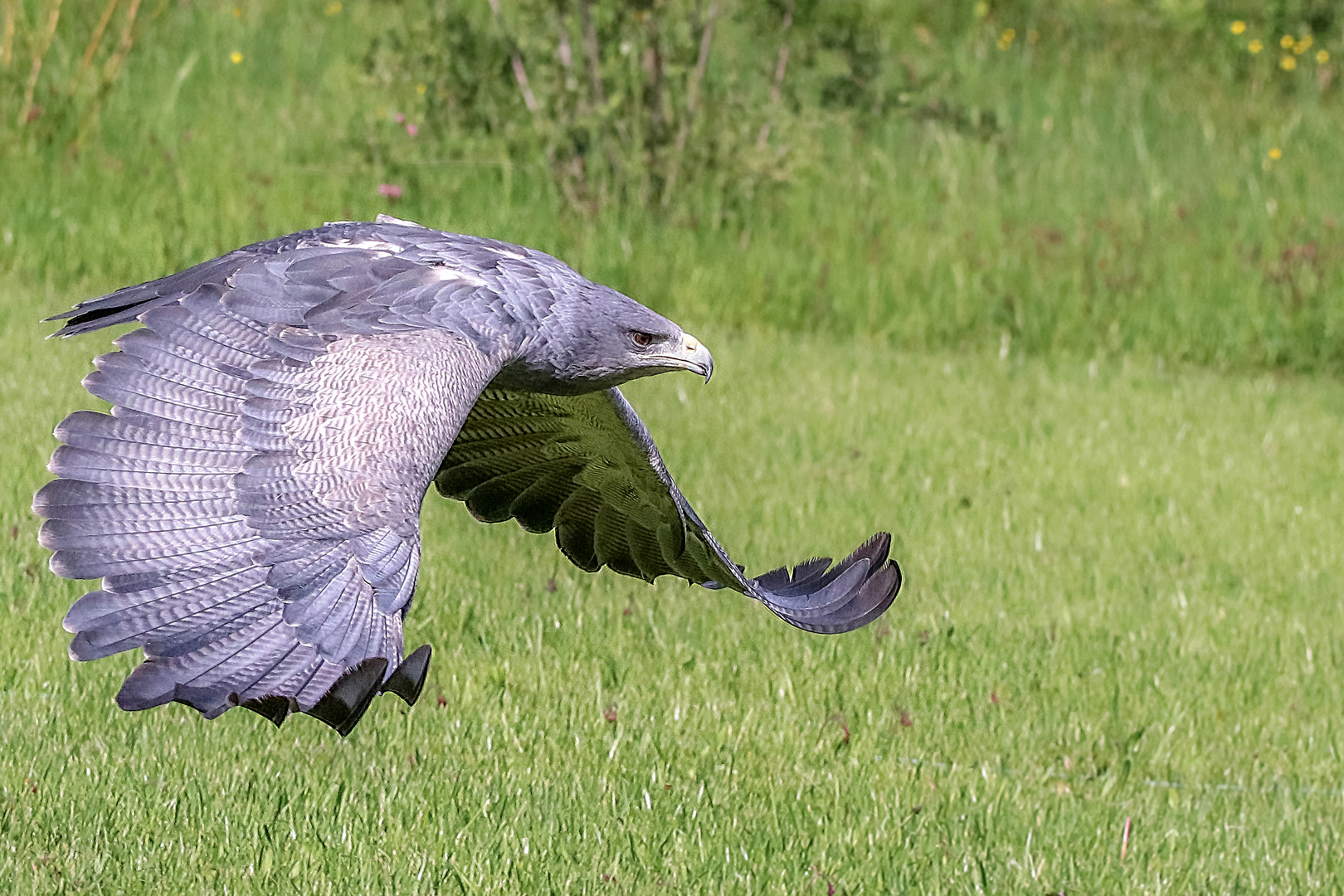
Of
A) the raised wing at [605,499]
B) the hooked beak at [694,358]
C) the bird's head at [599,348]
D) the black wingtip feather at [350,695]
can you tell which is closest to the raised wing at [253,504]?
the black wingtip feather at [350,695]

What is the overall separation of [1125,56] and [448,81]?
18.2 ft

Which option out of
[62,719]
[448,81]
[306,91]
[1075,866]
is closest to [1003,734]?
[1075,866]

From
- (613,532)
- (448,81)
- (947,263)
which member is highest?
(613,532)

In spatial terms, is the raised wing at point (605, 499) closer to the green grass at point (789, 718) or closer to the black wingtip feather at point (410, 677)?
the green grass at point (789, 718)

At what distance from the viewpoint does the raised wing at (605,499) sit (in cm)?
429

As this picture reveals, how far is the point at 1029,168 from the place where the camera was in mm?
11609

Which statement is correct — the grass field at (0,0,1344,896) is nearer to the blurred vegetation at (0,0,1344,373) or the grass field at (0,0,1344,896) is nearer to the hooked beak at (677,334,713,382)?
the blurred vegetation at (0,0,1344,373)

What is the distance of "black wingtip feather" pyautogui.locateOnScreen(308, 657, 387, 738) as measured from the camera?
3006mm

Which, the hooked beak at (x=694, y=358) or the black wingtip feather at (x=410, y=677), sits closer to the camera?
the black wingtip feather at (x=410, y=677)

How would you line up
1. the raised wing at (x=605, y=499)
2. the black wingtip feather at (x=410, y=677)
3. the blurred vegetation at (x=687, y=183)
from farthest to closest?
the blurred vegetation at (x=687, y=183) < the raised wing at (x=605, y=499) < the black wingtip feather at (x=410, y=677)

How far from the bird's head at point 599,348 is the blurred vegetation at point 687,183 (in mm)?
5451

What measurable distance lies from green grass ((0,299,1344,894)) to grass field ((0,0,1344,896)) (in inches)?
0.6

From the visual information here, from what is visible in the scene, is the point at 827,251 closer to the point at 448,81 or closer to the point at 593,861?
the point at 448,81

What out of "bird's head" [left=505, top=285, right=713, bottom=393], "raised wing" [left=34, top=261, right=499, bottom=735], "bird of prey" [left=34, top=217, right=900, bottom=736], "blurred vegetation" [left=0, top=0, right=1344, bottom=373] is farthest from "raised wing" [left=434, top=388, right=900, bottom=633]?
"blurred vegetation" [left=0, top=0, right=1344, bottom=373]
